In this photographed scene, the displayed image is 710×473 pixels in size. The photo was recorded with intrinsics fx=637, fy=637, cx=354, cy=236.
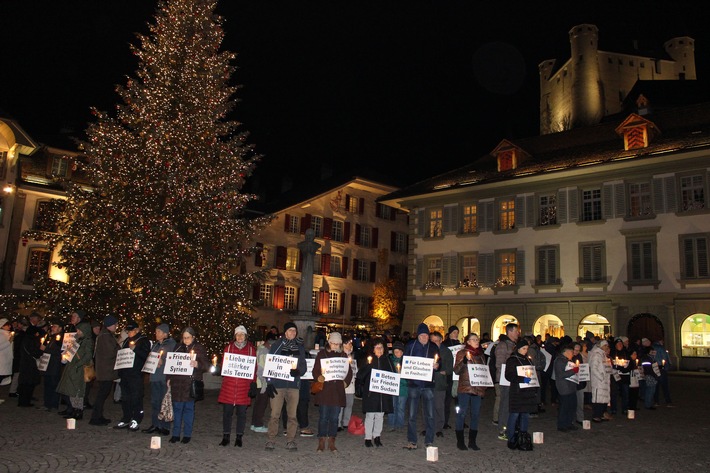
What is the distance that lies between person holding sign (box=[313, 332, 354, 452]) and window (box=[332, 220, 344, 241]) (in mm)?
39142

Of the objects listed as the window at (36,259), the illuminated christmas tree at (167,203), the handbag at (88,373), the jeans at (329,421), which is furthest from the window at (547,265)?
the window at (36,259)

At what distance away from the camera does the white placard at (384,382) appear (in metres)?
10.2

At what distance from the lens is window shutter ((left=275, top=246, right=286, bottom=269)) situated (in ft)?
152

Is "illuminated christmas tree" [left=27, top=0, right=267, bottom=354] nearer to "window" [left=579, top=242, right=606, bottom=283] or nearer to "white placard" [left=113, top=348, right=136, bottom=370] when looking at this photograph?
"white placard" [left=113, top=348, right=136, bottom=370]

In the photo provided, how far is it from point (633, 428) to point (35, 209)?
36820mm

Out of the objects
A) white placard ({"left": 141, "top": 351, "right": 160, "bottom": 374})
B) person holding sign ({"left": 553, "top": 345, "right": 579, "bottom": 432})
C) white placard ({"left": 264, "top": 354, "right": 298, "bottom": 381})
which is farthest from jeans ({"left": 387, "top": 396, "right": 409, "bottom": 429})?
white placard ({"left": 141, "top": 351, "right": 160, "bottom": 374})

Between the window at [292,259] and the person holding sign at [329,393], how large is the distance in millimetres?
37102

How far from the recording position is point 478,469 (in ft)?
29.1

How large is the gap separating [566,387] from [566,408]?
0.48 metres

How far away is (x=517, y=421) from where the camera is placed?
34.5 ft

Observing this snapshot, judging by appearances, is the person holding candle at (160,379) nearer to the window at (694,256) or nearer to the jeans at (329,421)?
the jeans at (329,421)

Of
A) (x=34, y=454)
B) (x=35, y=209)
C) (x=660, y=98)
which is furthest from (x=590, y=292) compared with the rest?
(x=660, y=98)


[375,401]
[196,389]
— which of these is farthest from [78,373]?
[375,401]

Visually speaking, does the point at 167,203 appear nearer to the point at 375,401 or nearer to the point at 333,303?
the point at 375,401
